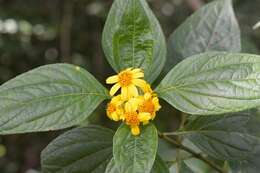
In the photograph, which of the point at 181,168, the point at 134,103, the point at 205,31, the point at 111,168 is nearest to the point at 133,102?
the point at 134,103

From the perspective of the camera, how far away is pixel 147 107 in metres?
0.89

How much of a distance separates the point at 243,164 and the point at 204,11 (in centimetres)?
33

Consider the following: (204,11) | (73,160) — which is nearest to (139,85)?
(73,160)

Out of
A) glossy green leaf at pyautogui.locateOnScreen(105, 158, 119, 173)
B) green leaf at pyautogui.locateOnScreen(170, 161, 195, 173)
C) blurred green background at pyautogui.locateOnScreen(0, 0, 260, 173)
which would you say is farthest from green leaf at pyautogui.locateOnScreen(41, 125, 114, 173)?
blurred green background at pyautogui.locateOnScreen(0, 0, 260, 173)

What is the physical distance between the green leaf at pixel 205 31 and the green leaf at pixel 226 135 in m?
0.18

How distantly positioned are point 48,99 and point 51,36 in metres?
1.49

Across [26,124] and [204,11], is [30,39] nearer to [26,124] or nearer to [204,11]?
[204,11]

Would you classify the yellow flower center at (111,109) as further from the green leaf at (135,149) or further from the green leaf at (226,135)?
the green leaf at (226,135)

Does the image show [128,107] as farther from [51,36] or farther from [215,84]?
[51,36]

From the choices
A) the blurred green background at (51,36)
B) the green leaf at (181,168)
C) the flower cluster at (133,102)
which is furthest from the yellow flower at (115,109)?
the blurred green background at (51,36)

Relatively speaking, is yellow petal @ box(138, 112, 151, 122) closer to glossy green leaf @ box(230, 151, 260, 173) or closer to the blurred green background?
glossy green leaf @ box(230, 151, 260, 173)

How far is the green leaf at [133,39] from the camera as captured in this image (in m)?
0.94

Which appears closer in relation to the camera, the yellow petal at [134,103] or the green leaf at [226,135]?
the yellow petal at [134,103]

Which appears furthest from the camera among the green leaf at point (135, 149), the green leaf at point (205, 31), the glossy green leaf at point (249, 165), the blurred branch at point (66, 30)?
the blurred branch at point (66, 30)
